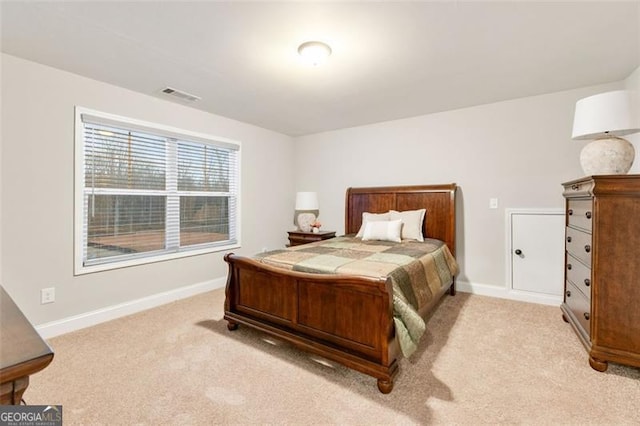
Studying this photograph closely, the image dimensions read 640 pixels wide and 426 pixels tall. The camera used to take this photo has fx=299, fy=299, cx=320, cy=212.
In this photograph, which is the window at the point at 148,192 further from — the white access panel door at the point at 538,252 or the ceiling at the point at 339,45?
the white access panel door at the point at 538,252

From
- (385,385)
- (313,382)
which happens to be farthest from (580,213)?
(313,382)

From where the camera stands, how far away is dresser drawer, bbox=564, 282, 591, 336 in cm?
211

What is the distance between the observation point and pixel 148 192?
3.25 m

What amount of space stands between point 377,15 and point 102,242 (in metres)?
3.10

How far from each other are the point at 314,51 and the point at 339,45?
19 centimetres

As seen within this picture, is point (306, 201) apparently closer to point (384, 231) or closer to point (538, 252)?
point (384, 231)

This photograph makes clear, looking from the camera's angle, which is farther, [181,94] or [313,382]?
[181,94]

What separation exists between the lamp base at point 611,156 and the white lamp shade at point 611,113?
8cm

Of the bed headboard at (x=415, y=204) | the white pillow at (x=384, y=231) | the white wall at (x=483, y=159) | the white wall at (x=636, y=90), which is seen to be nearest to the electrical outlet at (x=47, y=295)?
the white pillow at (x=384, y=231)

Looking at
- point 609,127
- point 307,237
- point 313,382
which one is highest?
point 609,127

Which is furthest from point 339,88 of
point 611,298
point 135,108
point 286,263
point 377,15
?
point 611,298

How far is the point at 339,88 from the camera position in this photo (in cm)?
299

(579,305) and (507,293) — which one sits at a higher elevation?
(579,305)

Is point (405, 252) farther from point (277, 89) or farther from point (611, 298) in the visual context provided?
point (277, 89)
